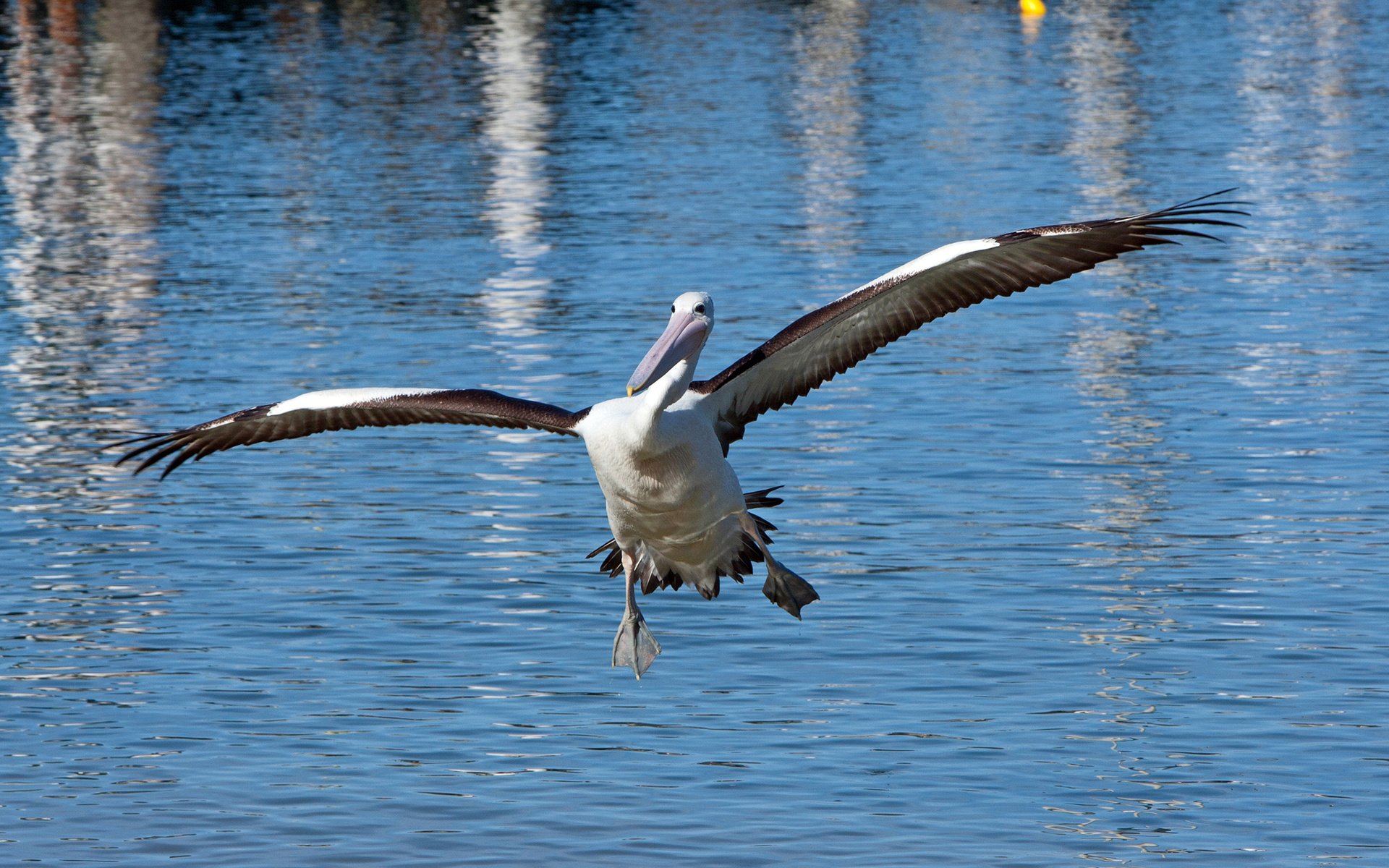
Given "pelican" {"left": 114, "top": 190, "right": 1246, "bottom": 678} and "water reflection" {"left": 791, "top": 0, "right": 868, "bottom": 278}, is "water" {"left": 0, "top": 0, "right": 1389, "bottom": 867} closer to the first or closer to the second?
"water reflection" {"left": 791, "top": 0, "right": 868, "bottom": 278}

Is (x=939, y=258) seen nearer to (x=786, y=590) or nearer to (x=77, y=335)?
(x=786, y=590)

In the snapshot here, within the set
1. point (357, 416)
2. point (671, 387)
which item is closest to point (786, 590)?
point (671, 387)

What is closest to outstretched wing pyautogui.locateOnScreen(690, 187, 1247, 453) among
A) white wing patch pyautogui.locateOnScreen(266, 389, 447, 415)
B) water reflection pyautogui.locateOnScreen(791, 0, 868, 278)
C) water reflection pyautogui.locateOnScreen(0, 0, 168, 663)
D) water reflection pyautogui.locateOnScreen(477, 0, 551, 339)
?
white wing patch pyautogui.locateOnScreen(266, 389, 447, 415)

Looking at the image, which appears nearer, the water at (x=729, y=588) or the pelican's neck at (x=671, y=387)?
the pelican's neck at (x=671, y=387)

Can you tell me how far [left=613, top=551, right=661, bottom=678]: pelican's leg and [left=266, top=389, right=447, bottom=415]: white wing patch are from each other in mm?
1507

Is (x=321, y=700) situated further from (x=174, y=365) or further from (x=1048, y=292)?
(x=1048, y=292)

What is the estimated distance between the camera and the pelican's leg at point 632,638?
1239 cm

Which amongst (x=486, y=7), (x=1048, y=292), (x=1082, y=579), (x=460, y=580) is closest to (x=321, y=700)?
(x=460, y=580)

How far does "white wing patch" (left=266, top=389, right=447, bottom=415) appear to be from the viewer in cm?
1216

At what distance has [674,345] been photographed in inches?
434

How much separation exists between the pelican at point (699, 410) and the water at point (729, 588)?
1.06 m

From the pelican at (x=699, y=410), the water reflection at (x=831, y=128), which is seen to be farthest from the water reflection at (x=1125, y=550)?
the water reflection at (x=831, y=128)

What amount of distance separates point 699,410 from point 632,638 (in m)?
1.34

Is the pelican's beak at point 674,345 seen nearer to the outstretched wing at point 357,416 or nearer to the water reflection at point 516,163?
the outstretched wing at point 357,416
